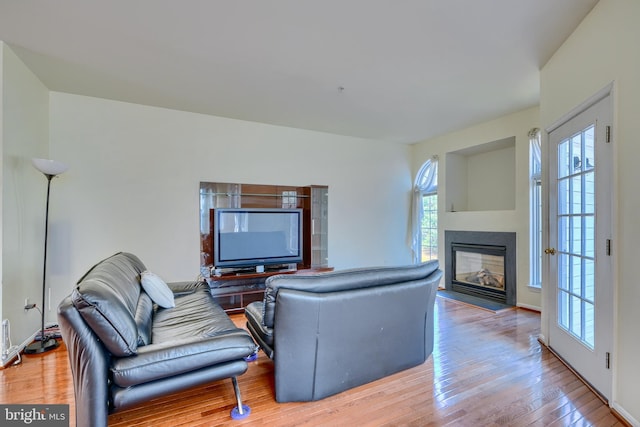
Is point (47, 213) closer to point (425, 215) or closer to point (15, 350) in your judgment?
point (15, 350)

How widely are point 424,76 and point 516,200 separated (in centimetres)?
240

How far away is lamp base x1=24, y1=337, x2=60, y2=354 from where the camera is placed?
2771mm

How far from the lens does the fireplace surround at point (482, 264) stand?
4379 mm

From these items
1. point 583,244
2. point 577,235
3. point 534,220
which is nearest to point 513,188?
point 534,220

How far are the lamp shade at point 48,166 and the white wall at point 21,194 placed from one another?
0.18 metres

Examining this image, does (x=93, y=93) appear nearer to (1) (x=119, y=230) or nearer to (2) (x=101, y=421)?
(1) (x=119, y=230)

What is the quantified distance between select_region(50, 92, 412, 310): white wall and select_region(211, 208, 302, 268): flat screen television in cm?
36

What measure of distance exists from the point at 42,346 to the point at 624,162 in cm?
479

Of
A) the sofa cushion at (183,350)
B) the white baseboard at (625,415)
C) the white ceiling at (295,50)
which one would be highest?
the white ceiling at (295,50)

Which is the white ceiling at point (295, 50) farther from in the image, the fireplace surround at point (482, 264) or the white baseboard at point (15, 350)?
the white baseboard at point (15, 350)

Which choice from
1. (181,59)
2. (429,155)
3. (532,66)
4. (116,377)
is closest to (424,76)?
(532,66)

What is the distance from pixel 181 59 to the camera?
2.75 m

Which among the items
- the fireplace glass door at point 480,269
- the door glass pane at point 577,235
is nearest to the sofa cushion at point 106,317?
the door glass pane at point 577,235

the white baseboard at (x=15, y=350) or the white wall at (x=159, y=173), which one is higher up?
the white wall at (x=159, y=173)
